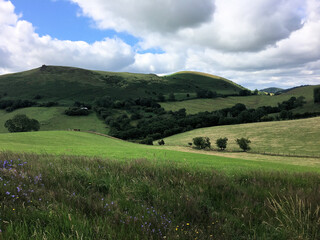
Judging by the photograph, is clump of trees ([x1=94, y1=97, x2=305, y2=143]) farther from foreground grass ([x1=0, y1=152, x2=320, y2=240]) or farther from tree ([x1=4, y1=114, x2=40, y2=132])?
foreground grass ([x1=0, y1=152, x2=320, y2=240])

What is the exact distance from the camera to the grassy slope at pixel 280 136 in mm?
65094

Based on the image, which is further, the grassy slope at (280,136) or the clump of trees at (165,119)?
the clump of trees at (165,119)

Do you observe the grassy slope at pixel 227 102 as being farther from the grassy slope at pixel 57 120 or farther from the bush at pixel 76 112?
the bush at pixel 76 112

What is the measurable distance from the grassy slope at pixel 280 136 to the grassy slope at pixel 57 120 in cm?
5561

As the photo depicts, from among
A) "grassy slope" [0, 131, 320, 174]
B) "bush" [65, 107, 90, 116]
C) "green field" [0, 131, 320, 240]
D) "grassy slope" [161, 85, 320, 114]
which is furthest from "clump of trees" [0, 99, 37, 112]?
"green field" [0, 131, 320, 240]

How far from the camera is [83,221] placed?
2975mm

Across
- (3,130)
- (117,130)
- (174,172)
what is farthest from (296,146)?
(3,130)

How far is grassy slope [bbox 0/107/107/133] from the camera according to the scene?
105 m

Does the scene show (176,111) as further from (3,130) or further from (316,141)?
(3,130)

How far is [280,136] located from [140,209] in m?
90.9

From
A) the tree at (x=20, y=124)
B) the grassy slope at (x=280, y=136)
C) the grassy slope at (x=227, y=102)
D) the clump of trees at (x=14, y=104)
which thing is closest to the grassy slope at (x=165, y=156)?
the grassy slope at (x=280, y=136)

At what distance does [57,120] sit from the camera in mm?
110438

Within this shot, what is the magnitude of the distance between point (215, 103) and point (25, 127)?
13710 centimetres

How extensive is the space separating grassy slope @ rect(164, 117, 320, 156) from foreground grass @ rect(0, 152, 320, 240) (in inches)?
2738
